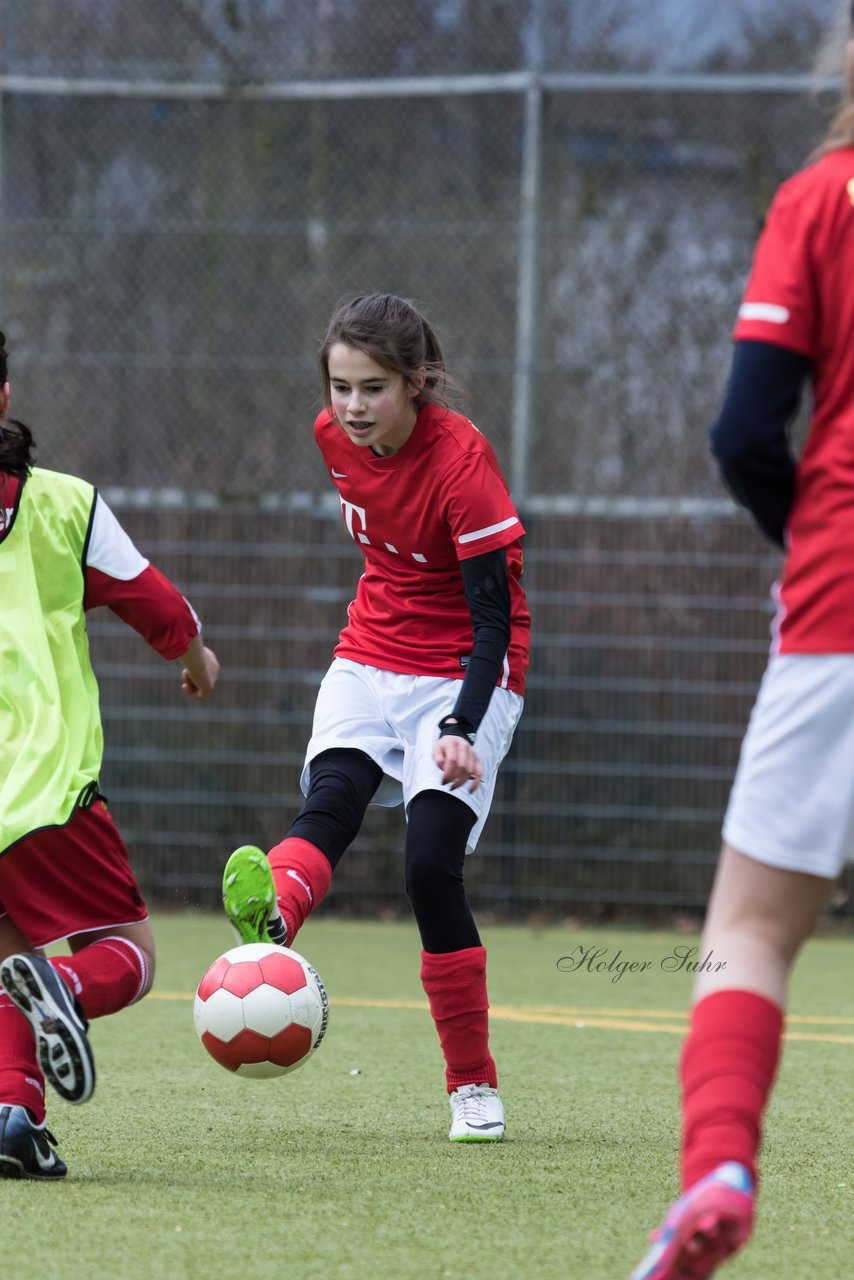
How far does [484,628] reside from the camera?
3.81 meters

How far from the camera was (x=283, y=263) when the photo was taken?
31.7ft

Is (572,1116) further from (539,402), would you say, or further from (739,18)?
(739,18)

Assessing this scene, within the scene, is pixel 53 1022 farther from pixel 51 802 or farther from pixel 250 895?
pixel 250 895

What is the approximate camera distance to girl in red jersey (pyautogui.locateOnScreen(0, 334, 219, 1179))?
3.24 meters

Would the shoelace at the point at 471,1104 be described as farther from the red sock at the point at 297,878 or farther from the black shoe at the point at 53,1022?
the black shoe at the point at 53,1022

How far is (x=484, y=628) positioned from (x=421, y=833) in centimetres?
47

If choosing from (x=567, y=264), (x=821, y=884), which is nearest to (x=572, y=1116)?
(x=821, y=884)

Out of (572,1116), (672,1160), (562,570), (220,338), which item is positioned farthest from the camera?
(220,338)

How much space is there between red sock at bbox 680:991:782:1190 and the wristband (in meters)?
1.24

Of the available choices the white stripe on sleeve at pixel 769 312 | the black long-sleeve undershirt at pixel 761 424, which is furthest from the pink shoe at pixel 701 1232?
the white stripe on sleeve at pixel 769 312

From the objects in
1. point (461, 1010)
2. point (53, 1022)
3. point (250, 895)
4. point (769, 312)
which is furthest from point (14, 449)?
point (769, 312)

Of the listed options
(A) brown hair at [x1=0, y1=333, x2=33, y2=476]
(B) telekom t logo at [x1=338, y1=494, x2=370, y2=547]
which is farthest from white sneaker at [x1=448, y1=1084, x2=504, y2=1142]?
(A) brown hair at [x1=0, y1=333, x2=33, y2=476]

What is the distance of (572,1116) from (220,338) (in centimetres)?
631

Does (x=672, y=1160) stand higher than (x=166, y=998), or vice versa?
(x=672, y=1160)
